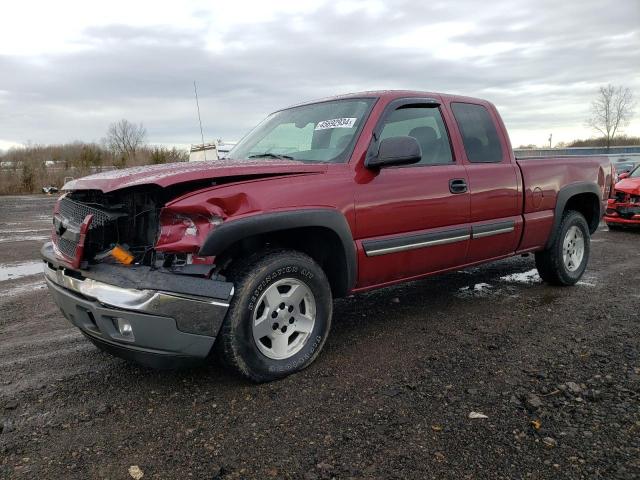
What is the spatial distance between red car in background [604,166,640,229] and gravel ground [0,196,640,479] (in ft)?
22.5

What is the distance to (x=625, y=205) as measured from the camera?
34.6 feet

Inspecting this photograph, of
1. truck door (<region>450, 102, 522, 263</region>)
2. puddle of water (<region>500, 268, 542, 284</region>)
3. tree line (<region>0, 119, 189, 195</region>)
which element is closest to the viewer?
truck door (<region>450, 102, 522, 263</region>)

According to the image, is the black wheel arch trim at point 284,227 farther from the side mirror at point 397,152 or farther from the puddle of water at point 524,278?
the puddle of water at point 524,278

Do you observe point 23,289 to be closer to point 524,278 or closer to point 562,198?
point 524,278

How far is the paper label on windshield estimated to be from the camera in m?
3.92

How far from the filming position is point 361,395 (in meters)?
3.08

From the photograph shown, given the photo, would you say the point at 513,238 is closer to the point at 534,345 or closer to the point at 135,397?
the point at 534,345

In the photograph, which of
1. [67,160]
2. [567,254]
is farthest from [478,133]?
[67,160]

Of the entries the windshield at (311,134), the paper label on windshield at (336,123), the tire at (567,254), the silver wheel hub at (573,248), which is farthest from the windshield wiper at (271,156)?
the silver wheel hub at (573,248)

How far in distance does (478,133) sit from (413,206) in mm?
1396

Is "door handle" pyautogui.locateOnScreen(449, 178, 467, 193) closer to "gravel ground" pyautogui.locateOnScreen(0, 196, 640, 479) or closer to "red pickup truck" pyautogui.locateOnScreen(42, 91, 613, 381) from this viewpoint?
"red pickup truck" pyautogui.locateOnScreen(42, 91, 613, 381)

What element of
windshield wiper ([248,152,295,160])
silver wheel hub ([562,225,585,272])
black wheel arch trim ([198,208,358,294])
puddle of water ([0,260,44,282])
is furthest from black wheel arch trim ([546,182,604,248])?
puddle of water ([0,260,44,282])

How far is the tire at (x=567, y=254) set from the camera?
554cm

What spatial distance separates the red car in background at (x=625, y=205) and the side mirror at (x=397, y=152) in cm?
863
